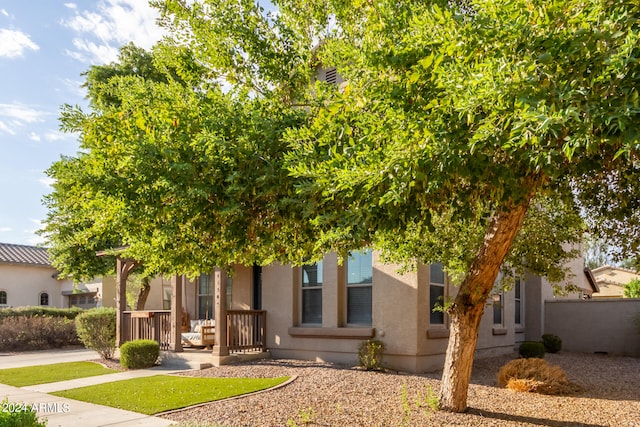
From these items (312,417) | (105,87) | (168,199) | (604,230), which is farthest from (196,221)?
(604,230)

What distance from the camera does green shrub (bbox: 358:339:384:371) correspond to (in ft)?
40.1

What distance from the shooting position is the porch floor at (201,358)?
13.5 meters

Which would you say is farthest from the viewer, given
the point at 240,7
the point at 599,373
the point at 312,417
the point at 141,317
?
the point at 141,317

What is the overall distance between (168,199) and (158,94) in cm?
139

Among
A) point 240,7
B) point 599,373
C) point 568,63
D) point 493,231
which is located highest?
point 240,7

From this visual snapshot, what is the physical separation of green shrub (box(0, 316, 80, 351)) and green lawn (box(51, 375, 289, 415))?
11.8 metres

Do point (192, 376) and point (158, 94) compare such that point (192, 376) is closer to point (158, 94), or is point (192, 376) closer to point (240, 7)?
point (158, 94)

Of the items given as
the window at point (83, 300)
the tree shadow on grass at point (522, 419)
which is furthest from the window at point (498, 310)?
the window at point (83, 300)

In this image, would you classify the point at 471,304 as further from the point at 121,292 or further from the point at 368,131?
the point at 121,292

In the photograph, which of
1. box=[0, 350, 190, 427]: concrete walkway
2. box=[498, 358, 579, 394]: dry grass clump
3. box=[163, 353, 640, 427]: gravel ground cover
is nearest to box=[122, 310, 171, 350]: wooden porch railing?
box=[0, 350, 190, 427]: concrete walkway

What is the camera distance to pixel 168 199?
627 centimetres

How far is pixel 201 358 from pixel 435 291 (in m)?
5.99

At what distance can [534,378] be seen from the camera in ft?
33.6

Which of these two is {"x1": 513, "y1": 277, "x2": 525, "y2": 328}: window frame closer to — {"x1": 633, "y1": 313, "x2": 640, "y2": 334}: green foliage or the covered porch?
{"x1": 633, "y1": 313, "x2": 640, "y2": 334}: green foliage
